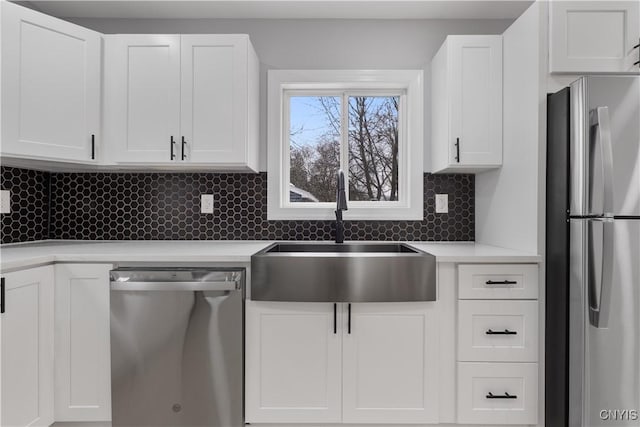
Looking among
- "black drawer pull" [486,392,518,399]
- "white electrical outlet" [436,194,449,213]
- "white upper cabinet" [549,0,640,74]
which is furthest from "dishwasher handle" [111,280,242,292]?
"white upper cabinet" [549,0,640,74]

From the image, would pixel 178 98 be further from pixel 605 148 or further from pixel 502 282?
pixel 605 148

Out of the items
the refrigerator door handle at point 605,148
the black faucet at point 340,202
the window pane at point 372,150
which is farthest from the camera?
the window pane at point 372,150

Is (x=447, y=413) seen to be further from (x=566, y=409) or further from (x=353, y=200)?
(x=353, y=200)

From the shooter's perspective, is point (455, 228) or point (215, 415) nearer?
point (215, 415)

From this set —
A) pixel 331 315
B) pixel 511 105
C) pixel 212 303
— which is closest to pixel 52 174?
pixel 212 303

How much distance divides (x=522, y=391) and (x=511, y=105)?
144 centimetres

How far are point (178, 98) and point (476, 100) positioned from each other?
1.67 meters

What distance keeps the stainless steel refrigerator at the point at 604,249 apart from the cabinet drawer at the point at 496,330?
189 millimetres

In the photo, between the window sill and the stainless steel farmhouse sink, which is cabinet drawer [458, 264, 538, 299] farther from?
the window sill

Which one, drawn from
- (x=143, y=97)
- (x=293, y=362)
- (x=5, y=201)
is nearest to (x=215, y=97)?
(x=143, y=97)

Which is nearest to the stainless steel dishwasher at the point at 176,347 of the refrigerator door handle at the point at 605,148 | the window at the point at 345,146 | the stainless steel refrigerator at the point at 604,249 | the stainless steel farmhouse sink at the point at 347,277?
the stainless steel farmhouse sink at the point at 347,277

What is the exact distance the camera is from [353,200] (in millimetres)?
2580

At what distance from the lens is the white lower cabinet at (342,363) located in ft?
5.78

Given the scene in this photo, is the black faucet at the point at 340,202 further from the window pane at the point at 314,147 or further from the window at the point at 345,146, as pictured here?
the window pane at the point at 314,147
